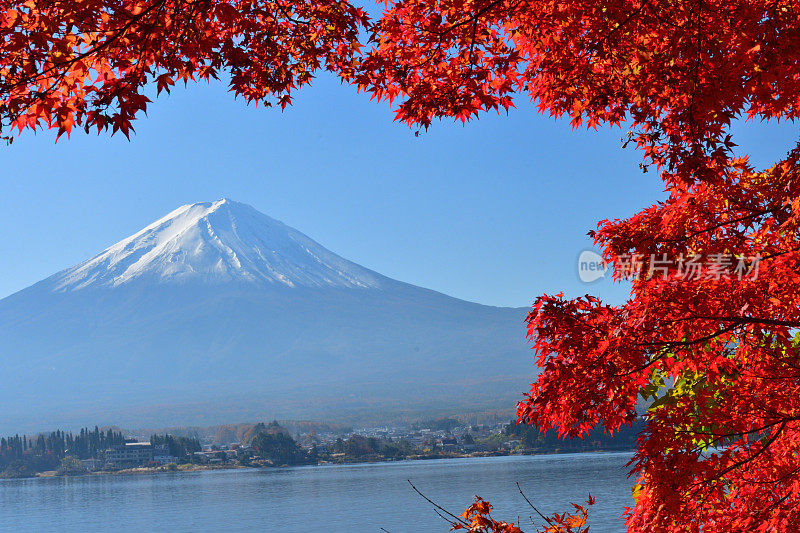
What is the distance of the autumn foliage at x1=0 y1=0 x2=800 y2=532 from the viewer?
443 cm

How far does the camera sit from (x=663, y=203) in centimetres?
495

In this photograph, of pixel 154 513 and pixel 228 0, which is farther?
pixel 154 513

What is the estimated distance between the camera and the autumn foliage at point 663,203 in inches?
174

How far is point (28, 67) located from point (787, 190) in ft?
13.7

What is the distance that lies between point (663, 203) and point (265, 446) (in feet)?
493

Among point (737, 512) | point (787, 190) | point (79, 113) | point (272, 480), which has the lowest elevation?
point (272, 480)

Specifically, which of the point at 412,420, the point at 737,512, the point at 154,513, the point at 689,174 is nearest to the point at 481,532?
the point at 737,512

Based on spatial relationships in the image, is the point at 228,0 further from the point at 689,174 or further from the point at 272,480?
the point at 272,480

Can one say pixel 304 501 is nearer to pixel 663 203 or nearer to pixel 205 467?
pixel 205 467

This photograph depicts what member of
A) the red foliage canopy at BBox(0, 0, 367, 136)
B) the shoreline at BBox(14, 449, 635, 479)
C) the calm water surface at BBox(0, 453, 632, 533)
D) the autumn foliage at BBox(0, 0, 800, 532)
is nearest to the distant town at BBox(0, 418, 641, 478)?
the shoreline at BBox(14, 449, 635, 479)

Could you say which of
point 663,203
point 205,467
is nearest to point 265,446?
point 205,467

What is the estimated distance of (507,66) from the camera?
17.7 feet

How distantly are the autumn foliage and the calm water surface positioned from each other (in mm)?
38211

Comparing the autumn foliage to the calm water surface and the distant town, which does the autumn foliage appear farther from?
the distant town
